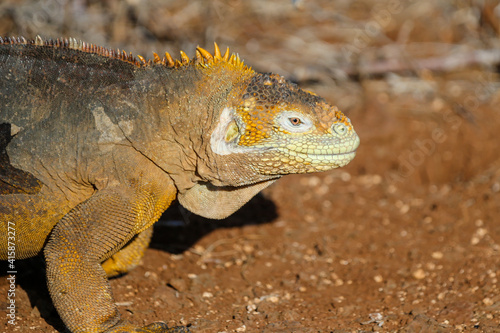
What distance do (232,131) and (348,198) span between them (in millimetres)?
4090

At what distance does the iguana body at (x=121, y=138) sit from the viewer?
425cm

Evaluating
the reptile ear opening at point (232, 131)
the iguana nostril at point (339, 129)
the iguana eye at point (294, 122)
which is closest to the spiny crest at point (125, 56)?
the reptile ear opening at point (232, 131)

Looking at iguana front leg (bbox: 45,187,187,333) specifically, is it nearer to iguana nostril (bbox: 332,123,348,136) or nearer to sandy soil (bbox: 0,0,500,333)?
sandy soil (bbox: 0,0,500,333)

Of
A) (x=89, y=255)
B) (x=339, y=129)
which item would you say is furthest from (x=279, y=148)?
(x=89, y=255)

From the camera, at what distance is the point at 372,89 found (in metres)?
10.4

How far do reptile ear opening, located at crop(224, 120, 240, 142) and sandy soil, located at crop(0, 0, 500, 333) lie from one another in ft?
5.38

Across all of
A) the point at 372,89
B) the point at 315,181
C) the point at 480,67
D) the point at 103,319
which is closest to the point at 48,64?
the point at 103,319

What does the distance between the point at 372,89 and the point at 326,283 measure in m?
5.38

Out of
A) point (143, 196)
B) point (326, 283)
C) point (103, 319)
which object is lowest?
point (326, 283)

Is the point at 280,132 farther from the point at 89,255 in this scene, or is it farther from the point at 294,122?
the point at 89,255

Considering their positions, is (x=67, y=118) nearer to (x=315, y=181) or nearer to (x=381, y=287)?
(x=381, y=287)

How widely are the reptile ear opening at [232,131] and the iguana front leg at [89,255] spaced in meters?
0.85

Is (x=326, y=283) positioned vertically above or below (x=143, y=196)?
below

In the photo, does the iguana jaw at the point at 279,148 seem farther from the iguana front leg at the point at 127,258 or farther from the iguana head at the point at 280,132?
the iguana front leg at the point at 127,258
